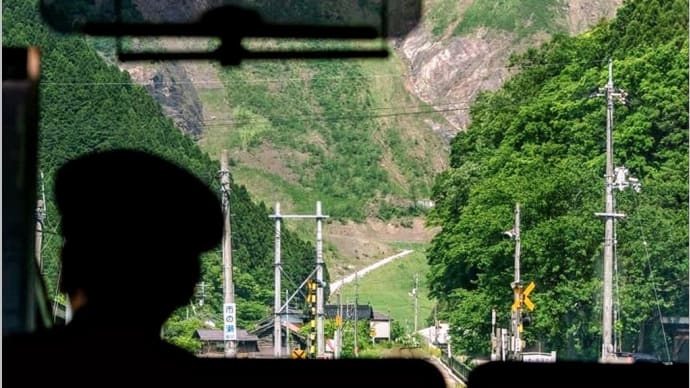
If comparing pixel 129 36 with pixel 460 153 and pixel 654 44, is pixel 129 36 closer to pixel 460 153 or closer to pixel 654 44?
pixel 654 44

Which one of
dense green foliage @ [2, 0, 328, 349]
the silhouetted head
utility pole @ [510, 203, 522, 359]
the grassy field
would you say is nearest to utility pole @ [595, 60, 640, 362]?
utility pole @ [510, 203, 522, 359]

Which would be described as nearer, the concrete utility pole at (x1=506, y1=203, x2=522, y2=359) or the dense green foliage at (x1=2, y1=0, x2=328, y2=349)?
the dense green foliage at (x1=2, y1=0, x2=328, y2=349)

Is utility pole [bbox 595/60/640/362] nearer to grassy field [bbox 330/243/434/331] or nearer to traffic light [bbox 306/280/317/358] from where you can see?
traffic light [bbox 306/280/317/358]

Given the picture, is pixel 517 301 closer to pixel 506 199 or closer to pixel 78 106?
pixel 506 199

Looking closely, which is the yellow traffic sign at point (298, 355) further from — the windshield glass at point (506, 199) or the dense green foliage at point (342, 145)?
the dense green foliage at point (342, 145)

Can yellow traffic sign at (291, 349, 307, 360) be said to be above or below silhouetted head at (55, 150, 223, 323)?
below

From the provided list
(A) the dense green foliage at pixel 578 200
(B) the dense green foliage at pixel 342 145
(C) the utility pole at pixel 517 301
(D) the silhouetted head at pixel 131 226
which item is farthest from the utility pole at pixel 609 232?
(D) the silhouetted head at pixel 131 226

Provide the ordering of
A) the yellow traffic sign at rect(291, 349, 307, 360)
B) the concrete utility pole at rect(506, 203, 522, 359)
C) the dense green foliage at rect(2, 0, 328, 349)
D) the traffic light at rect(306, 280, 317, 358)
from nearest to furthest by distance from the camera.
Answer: the yellow traffic sign at rect(291, 349, 307, 360) < the dense green foliage at rect(2, 0, 328, 349) < the traffic light at rect(306, 280, 317, 358) < the concrete utility pole at rect(506, 203, 522, 359)
